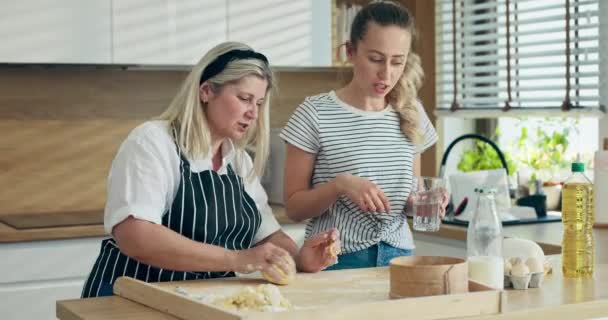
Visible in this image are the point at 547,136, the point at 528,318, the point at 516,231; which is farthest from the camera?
the point at 547,136

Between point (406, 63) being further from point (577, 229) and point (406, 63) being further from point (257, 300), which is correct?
point (257, 300)

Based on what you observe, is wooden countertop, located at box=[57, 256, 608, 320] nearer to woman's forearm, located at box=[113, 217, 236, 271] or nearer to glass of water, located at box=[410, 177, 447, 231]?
woman's forearm, located at box=[113, 217, 236, 271]

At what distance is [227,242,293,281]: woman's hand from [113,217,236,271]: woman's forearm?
0.01 meters

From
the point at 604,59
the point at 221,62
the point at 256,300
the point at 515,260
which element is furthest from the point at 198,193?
the point at 604,59

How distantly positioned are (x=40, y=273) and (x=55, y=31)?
0.88 m

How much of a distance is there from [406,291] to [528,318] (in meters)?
0.23

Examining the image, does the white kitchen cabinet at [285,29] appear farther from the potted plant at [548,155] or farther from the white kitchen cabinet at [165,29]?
the potted plant at [548,155]

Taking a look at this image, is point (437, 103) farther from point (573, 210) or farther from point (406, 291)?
point (406, 291)

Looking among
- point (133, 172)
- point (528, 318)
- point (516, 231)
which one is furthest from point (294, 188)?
point (516, 231)

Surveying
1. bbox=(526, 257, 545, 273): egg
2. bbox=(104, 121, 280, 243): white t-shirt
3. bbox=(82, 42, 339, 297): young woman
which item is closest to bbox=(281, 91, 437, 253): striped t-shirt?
bbox=(82, 42, 339, 297): young woman

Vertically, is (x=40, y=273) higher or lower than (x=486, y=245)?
lower

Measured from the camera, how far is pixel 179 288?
2039 millimetres

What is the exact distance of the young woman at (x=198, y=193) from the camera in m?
2.19

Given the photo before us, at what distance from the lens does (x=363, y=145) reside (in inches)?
103
